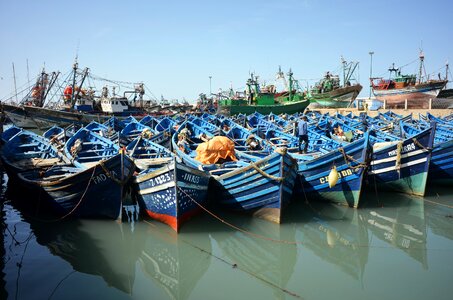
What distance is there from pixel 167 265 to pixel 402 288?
15.3 feet

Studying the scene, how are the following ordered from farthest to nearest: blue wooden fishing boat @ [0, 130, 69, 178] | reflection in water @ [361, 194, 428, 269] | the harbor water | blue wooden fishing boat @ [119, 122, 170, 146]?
blue wooden fishing boat @ [119, 122, 170, 146] < blue wooden fishing boat @ [0, 130, 69, 178] < reflection in water @ [361, 194, 428, 269] < the harbor water

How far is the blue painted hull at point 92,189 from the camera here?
25.9 ft

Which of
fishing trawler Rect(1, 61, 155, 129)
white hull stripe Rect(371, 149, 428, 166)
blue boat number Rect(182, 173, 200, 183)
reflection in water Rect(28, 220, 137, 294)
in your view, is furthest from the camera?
fishing trawler Rect(1, 61, 155, 129)

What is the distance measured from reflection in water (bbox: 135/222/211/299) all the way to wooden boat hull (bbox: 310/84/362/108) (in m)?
38.0

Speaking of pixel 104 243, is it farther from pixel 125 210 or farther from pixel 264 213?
pixel 264 213

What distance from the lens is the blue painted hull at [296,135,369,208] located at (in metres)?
8.89

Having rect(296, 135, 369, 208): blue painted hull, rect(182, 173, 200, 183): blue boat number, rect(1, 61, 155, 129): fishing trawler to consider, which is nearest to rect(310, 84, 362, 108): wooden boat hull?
rect(1, 61, 155, 129): fishing trawler

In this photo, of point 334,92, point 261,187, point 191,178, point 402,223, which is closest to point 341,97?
point 334,92

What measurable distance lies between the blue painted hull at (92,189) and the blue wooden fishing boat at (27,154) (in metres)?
1.88

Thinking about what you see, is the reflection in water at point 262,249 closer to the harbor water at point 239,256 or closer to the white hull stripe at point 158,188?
the harbor water at point 239,256

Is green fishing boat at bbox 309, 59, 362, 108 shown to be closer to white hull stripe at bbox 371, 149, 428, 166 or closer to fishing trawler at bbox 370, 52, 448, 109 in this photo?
fishing trawler at bbox 370, 52, 448, 109

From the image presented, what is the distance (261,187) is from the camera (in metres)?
8.27

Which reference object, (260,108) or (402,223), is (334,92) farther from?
(402,223)

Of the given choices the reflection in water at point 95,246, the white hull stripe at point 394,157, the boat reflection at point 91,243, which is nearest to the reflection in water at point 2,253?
the boat reflection at point 91,243
